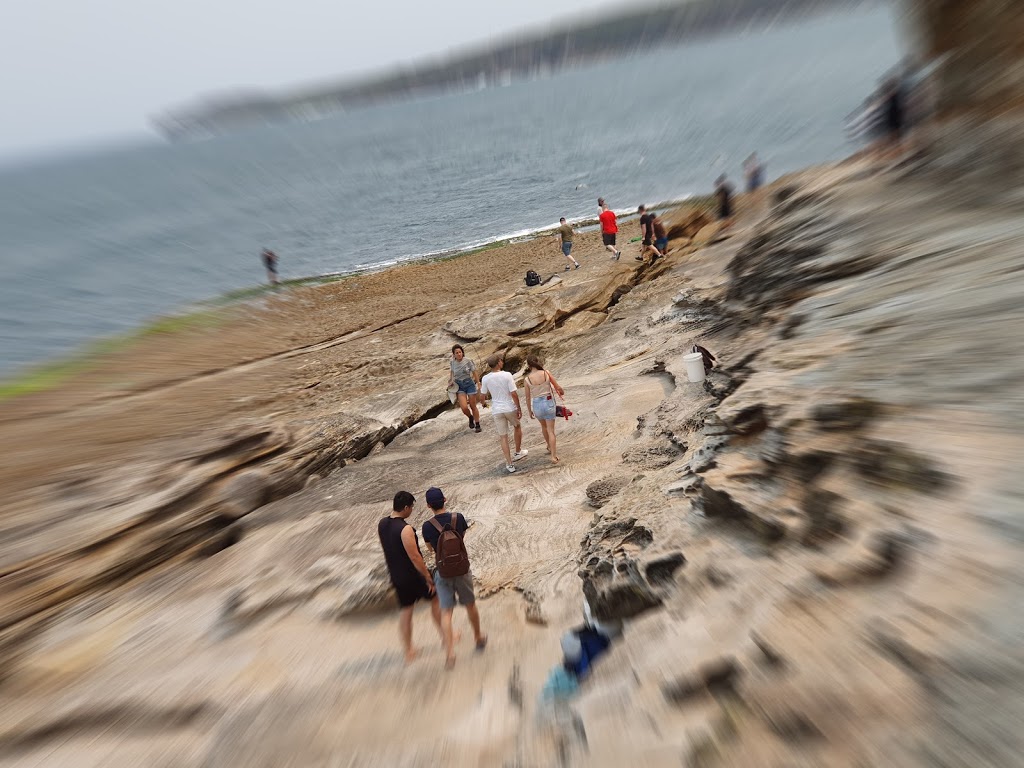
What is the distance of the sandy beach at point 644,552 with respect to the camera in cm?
268

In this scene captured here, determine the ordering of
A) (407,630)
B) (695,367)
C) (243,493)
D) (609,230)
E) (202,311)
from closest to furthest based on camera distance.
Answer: (407,630), (695,367), (243,493), (609,230), (202,311)

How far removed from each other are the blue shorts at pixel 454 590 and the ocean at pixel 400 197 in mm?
23107

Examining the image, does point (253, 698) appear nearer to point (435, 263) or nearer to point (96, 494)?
point (96, 494)

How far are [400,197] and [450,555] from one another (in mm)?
48546

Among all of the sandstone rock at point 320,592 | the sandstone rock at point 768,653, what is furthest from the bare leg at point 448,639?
the sandstone rock at point 768,653

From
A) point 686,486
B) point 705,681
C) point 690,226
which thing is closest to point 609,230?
point 690,226

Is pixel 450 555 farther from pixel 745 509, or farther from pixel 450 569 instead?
pixel 745 509

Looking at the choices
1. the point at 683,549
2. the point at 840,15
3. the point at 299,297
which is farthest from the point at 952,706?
the point at 840,15

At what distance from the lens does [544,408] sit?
7.75 meters

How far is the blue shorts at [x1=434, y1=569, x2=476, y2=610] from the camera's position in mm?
4777

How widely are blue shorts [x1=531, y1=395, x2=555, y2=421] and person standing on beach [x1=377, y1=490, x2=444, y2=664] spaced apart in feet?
10.3

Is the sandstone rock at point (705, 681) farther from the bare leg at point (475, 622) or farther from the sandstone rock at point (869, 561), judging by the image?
the bare leg at point (475, 622)

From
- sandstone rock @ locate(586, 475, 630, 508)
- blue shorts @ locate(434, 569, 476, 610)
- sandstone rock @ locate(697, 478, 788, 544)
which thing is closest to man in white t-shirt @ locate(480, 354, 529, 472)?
sandstone rock @ locate(586, 475, 630, 508)

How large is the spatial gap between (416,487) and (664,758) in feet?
18.9
